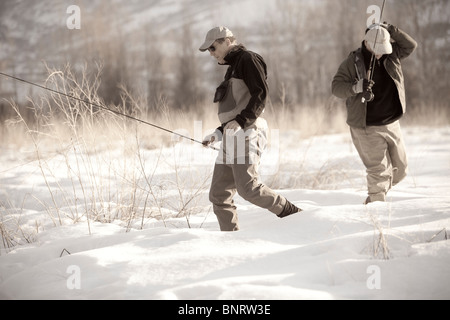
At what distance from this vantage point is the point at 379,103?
356 centimetres

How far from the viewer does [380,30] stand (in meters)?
3.32

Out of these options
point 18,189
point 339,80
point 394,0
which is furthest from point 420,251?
point 394,0

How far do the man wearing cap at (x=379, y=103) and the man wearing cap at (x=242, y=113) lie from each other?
1070 millimetres

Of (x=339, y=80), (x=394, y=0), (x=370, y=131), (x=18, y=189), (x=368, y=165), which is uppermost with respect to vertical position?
(x=394, y=0)

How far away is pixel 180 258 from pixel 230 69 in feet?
4.16

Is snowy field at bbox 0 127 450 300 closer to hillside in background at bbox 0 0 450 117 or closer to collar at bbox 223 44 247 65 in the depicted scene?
collar at bbox 223 44 247 65

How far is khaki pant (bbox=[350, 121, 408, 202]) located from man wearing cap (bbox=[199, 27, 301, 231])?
109 cm

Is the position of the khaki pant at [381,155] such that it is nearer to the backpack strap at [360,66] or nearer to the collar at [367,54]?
the backpack strap at [360,66]

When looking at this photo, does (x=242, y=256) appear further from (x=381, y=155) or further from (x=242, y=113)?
(x=381, y=155)

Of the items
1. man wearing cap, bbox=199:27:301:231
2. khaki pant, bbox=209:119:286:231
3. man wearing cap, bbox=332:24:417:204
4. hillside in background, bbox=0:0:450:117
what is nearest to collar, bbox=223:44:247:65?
man wearing cap, bbox=199:27:301:231

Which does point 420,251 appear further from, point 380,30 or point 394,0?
point 394,0

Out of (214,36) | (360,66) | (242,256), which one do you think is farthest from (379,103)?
(242,256)

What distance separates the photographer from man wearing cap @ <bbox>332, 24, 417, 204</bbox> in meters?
3.49

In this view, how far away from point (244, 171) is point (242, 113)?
1.23ft
